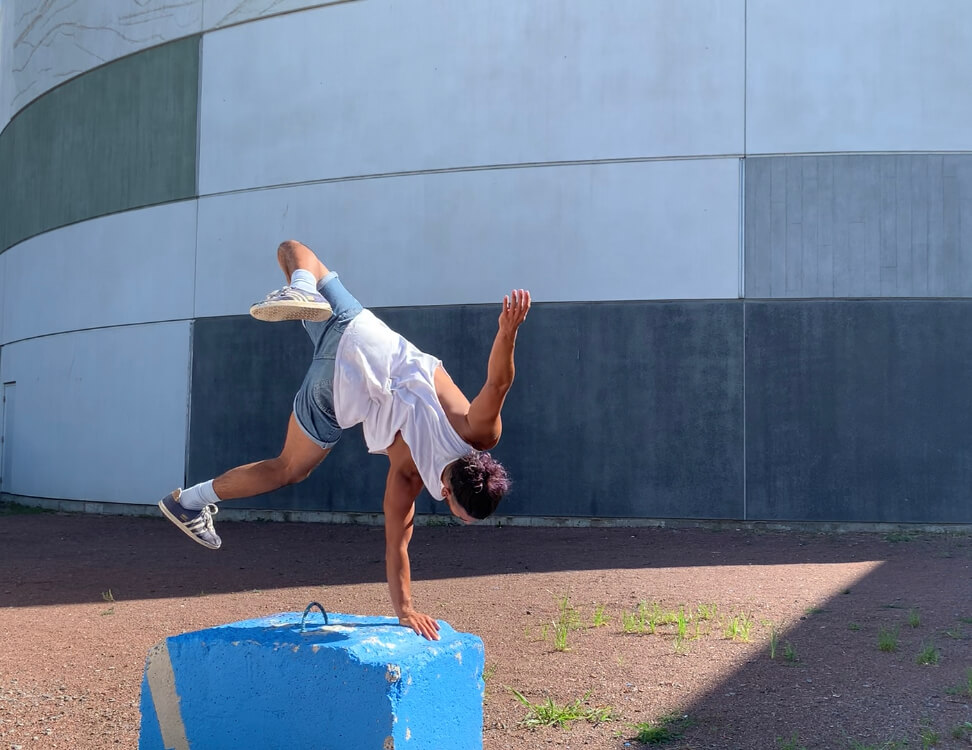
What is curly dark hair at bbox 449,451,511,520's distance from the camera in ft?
15.9

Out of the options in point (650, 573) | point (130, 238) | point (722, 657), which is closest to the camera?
point (722, 657)

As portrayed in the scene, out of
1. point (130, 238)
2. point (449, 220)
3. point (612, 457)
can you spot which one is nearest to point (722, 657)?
point (612, 457)

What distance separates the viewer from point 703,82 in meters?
13.1

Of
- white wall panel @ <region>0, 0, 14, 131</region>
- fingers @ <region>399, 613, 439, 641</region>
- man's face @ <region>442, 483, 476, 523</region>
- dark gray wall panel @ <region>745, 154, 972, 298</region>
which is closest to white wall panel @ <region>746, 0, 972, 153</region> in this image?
dark gray wall panel @ <region>745, 154, 972, 298</region>

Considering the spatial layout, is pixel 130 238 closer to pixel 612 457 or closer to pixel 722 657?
pixel 612 457

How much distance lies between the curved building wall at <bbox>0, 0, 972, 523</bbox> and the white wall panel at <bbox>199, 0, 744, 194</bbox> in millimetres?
40

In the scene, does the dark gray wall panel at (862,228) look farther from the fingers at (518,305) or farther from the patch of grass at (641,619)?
the fingers at (518,305)

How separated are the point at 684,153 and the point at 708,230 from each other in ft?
3.58

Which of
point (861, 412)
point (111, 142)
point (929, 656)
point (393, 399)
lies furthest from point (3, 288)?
point (929, 656)

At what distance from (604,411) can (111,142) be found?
9.77 m

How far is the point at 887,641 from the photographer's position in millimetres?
6836

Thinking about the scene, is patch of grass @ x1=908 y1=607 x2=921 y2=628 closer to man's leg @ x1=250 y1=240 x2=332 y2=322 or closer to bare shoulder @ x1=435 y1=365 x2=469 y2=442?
bare shoulder @ x1=435 y1=365 x2=469 y2=442

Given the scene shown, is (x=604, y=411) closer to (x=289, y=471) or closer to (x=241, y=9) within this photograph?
(x=289, y=471)

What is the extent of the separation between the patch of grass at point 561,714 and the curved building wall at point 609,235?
23.4ft
